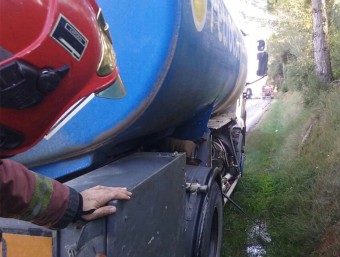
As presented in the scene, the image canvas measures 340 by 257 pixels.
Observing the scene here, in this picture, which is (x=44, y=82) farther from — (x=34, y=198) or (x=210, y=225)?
(x=210, y=225)

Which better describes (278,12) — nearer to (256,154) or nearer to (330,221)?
(256,154)

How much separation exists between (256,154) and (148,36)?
24.6 ft

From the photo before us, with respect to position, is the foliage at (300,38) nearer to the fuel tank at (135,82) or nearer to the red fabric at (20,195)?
the fuel tank at (135,82)

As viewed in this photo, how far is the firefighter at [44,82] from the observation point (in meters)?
1.11

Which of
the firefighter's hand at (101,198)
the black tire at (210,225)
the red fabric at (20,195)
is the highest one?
the red fabric at (20,195)

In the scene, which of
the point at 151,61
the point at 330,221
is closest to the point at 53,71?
the point at 151,61

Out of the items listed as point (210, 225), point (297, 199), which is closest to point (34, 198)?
point (210, 225)

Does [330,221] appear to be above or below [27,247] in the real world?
below

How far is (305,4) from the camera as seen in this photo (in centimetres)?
1431

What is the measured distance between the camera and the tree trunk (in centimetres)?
945

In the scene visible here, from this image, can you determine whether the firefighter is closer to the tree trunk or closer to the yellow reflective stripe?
the yellow reflective stripe

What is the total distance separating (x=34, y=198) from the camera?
1.32 meters

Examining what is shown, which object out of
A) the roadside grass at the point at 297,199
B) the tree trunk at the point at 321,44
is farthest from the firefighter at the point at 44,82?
the tree trunk at the point at 321,44

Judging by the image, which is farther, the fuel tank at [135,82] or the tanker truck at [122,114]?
the fuel tank at [135,82]
